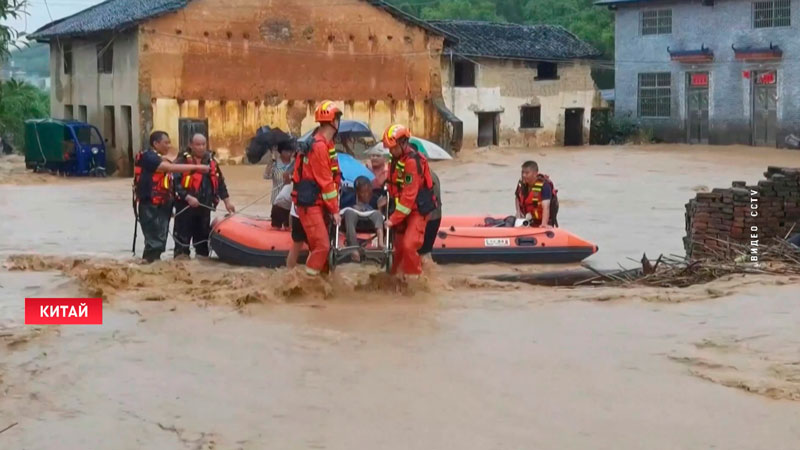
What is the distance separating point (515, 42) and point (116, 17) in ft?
43.0

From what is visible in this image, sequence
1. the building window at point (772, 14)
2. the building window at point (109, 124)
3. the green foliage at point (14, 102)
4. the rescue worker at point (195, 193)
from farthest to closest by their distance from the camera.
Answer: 1. the building window at point (772, 14)
2. the building window at point (109, 124)
3. the rescue worker at point (195, 193)
4. the green foliage at point (14, 102)

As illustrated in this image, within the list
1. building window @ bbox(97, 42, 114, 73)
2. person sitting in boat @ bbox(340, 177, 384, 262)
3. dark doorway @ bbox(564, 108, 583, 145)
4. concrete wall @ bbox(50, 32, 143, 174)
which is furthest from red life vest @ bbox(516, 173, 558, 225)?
dark doorway @ bbox(564, 108, 583, 145)

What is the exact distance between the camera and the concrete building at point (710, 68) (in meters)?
36.3

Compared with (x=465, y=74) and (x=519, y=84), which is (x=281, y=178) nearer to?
(x=465, y=74)

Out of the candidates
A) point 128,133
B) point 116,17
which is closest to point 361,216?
point 128,133

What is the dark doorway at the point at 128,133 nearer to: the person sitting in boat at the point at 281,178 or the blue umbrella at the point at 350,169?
the blue umbrella at the point at 350,169

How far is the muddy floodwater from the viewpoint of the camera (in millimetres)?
7094

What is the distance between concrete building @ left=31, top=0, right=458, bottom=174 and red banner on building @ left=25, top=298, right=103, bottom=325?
20889 millimetres

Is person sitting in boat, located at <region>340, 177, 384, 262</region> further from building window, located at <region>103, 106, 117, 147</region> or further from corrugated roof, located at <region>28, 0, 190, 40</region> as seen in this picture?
building window, located at <region>103, 106, 117, 147</region>

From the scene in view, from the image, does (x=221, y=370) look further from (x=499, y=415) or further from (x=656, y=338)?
(x=656, y=338)

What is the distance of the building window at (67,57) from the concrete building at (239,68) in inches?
1.6

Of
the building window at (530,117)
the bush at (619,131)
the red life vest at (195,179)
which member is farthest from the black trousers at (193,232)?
the bush at (619,131)

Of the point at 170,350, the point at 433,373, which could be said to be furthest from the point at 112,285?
the point at 433,373

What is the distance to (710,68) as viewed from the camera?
3794cm
